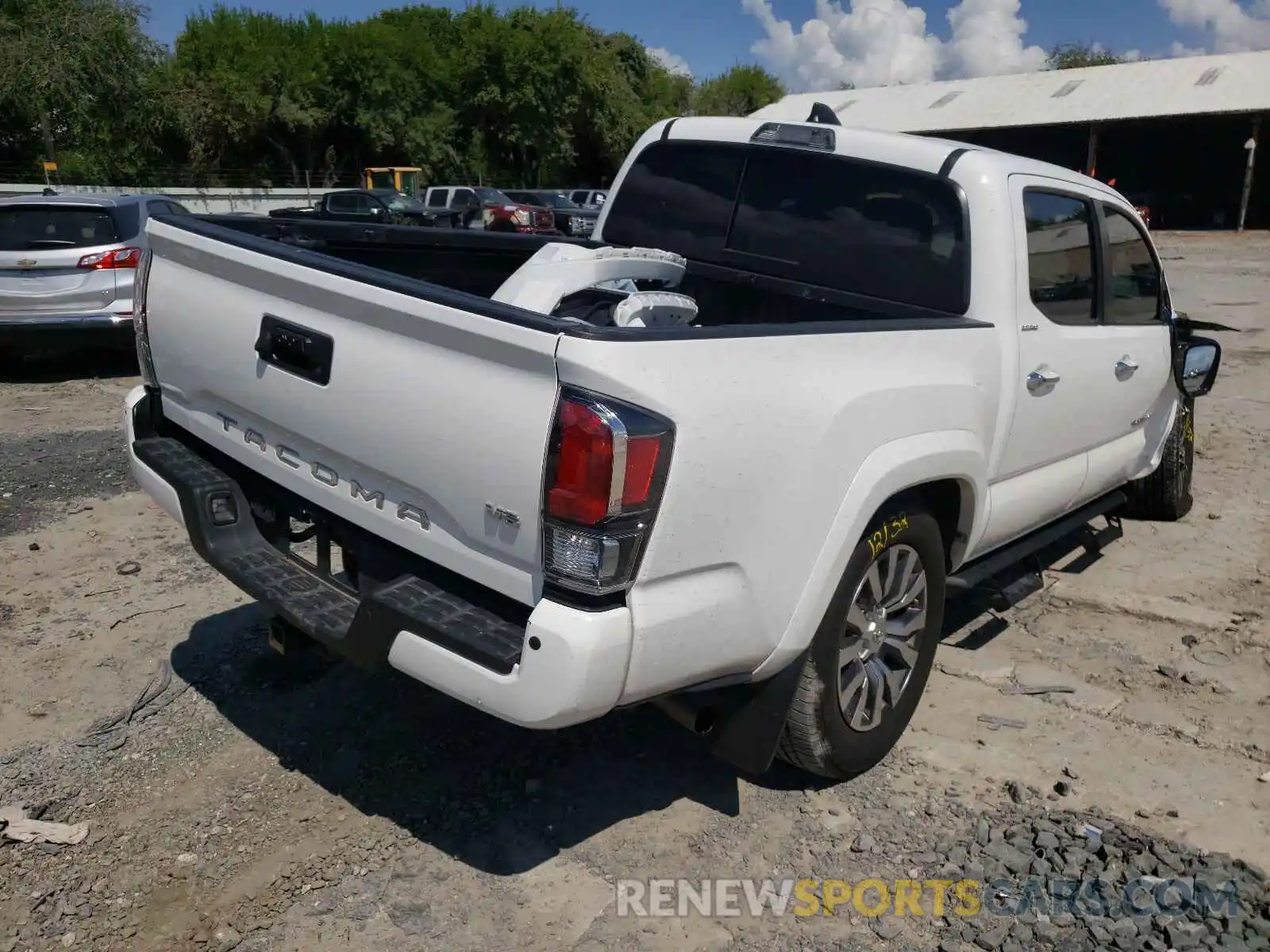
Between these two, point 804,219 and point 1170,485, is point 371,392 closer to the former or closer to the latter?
point 804,219

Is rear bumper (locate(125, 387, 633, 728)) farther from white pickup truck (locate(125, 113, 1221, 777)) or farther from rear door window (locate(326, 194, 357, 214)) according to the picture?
rear door window (locate(326, 194, 357, 214))

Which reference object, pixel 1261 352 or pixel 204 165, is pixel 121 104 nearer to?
pixel 204 165

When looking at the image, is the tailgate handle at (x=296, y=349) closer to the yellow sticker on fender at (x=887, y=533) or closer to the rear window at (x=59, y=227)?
the yellow sticker on fender at (x=887, y=533)

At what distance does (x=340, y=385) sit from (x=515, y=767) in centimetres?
143

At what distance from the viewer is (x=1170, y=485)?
599 centimetres

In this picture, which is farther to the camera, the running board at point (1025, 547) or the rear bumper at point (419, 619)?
the running board at point (1025, 547)

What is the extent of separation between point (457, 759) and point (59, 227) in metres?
7.55

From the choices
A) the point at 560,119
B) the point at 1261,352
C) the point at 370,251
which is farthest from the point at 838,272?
the point at 560,119

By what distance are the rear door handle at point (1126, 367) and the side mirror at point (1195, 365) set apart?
29.5 inches

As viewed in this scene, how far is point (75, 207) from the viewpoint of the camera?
903cm

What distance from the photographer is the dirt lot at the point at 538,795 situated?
280cm

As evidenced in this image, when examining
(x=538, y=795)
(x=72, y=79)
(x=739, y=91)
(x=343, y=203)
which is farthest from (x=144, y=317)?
(x=739, y=91)

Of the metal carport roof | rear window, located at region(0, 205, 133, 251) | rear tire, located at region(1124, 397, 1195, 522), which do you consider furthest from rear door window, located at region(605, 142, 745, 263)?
the metal carport roof

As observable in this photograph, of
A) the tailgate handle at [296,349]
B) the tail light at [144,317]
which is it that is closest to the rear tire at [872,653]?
the tailgate handle at [296,349]
